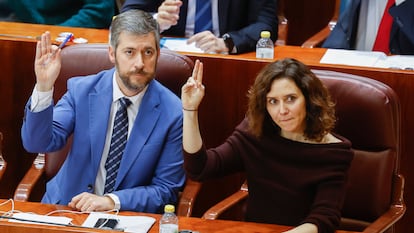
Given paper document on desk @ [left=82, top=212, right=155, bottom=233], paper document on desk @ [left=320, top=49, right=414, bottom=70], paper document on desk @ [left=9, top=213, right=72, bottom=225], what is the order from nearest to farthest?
paper document on desk @ [left=9, top=213, right=72, bottom=225], paper document on desk @ [left=82, top=212, right=155, bottom=233], paper document on desk @ [left=320, top=49, right=414, bottom=70]

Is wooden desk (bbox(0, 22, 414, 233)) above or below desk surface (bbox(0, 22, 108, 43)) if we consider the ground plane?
below

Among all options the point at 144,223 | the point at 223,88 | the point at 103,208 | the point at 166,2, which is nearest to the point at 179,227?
the point at 144,223

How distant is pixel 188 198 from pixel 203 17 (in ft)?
2.99

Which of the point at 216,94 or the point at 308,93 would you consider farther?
the point at 216,94

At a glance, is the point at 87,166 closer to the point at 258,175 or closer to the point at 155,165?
the point at 155,165

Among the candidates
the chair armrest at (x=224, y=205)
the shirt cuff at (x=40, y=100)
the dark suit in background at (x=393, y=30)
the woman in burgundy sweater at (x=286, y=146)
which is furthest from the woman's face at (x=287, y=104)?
the dark suit in background at (x=393, y=30)

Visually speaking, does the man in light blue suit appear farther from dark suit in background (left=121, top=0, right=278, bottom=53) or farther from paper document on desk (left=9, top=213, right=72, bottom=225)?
dark suit in background (left=121, top=0, right=278, bottom=53)

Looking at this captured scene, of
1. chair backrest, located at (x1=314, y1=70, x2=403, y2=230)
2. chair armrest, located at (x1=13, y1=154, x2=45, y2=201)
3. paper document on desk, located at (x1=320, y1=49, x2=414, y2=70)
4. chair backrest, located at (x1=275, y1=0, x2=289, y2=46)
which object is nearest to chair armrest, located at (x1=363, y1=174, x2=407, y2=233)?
chair backrest, located at (x1=314, y1=70, x2=403, y2=230)

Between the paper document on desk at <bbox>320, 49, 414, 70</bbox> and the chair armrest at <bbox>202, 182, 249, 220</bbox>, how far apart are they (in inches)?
19.9

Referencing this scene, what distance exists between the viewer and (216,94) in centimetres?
277

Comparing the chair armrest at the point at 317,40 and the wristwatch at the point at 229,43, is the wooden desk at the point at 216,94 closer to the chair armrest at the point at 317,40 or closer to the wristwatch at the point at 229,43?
the wristwatch at the point at 229,43

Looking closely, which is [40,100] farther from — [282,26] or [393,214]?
[282,26]

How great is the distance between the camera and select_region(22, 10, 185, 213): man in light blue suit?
2.38 meters

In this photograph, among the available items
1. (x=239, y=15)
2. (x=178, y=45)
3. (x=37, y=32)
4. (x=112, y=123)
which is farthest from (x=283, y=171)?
(x=37, y=32)
